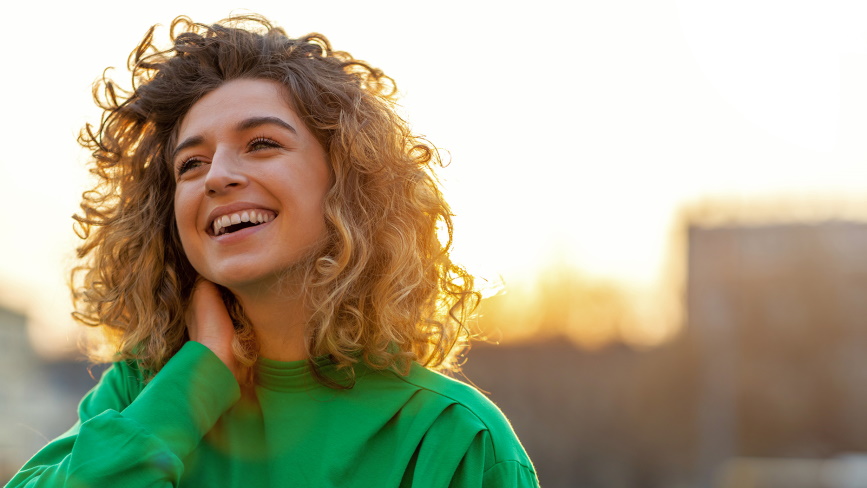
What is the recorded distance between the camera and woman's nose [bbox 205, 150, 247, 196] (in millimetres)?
2186

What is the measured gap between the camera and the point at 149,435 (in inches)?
76.8

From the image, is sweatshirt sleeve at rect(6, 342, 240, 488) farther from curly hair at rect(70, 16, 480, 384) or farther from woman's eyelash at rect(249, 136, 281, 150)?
woman's eyelash at rect(249, 136, 281, 150)

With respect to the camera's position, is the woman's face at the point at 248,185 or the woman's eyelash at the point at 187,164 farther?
the woman's eyelash at the point at 187,164

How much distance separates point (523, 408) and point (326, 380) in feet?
78.7

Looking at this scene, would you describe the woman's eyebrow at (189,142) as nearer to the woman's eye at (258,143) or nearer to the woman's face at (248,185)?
the woman's face at (248,185)

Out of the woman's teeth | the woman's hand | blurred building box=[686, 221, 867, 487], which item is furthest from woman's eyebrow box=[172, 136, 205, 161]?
blurred building box=[686, 221, 867, 487]

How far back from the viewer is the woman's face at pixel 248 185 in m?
2.19

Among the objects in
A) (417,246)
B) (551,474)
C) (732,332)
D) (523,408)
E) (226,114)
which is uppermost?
(226,114)

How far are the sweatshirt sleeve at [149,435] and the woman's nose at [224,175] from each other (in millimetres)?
412

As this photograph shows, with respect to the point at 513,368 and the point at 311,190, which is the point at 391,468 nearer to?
the point at 311,190

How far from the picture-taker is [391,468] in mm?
2123

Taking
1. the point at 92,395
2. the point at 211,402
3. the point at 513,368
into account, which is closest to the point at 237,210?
the point at 211,402

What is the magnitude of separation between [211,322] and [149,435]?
1.46ft

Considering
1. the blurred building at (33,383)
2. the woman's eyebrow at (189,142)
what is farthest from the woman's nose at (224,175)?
the blurred building at (33,383)
